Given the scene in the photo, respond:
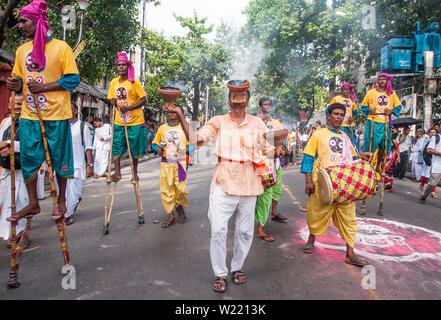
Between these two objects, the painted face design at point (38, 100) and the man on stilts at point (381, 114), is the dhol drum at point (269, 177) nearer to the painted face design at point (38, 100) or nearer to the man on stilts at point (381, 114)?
the man on stilts at point (381, 114)

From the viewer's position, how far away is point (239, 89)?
10.8ft

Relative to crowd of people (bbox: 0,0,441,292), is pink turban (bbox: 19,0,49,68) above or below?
above

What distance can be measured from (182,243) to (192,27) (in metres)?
33.0

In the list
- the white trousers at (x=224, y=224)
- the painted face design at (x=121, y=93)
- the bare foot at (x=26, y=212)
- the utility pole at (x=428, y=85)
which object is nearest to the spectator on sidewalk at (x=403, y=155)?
the utility pole at (x=428, y=85)

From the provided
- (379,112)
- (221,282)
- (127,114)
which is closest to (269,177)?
(221,282)

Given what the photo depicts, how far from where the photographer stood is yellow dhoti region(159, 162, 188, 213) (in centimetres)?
555

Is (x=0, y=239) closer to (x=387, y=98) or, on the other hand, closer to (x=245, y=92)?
(x=245, y=92)

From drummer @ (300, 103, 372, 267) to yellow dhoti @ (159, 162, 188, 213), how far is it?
7.68 ft

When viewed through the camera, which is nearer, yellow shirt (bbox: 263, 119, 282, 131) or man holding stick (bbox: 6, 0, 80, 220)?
man holding stick (bbox: 6, 0, 80, 220)

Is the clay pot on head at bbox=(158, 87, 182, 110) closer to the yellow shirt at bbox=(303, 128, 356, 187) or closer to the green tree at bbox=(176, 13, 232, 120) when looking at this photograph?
the yellow shirt at bbox=(303, 128, 356, 187)

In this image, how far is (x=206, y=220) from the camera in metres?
5.76

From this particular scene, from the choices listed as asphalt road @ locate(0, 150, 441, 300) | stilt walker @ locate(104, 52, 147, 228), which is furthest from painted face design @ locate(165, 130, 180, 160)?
asphalt road @ locate(0, 150, 441, 300)

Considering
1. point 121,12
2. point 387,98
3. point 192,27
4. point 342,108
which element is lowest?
point 342,108
